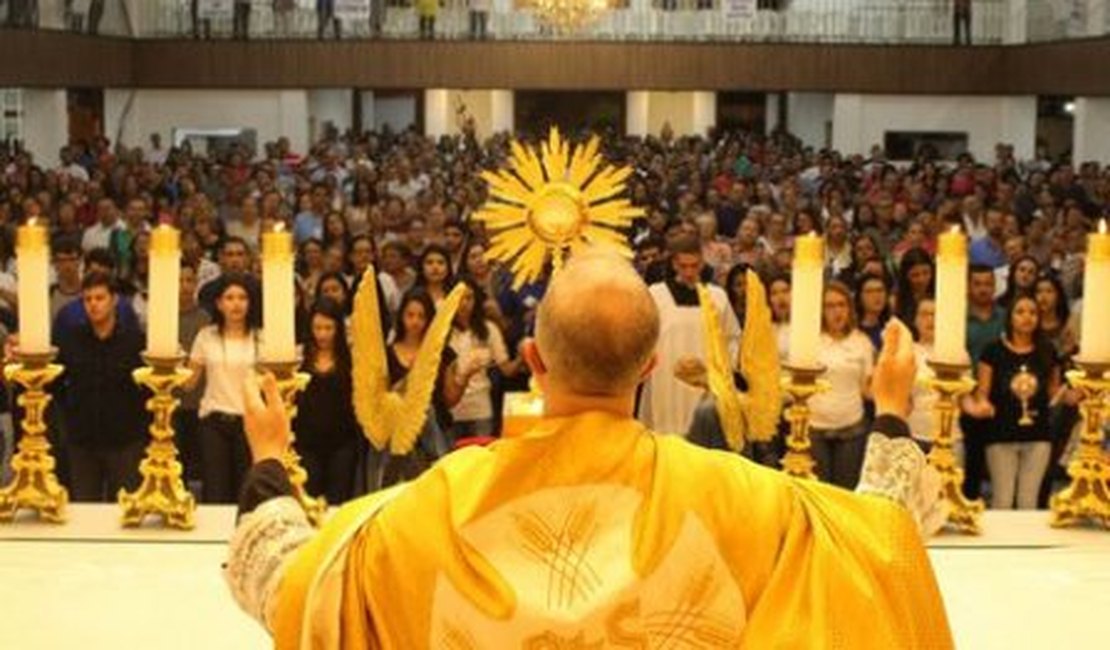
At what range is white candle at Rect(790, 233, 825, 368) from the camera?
433 cm

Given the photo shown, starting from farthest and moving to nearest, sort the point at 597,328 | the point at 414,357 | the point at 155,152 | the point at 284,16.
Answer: the point at 284,16, the point at 155,152, the point at 414,357, the point at 597,328

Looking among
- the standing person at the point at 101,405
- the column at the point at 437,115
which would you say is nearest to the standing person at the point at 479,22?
the column at the point at 437,115

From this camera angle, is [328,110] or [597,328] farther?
[328,110]

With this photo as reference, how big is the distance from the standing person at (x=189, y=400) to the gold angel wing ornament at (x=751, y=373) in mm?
→ 3180

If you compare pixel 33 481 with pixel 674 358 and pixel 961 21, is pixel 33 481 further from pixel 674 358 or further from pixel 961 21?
pixel 961 21

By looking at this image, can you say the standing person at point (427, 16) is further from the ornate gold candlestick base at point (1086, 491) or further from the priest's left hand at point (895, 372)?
the priest's left hand at point (895, 372)

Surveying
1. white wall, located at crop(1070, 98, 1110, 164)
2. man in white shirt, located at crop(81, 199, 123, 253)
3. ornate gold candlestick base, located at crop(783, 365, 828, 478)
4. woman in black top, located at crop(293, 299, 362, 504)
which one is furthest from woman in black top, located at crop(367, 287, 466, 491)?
white wall, located at crop(1070, 98, 1110, 164)

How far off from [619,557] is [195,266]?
7572 mm

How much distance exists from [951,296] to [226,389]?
337 cm

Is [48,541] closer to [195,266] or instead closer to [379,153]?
[195,266]

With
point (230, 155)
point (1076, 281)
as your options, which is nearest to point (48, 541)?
point (1076, 281)

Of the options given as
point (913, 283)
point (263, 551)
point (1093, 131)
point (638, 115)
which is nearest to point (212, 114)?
point (638, 115)

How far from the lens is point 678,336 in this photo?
7.91 meters

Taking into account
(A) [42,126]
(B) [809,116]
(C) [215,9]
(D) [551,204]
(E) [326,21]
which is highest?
(C) [215,9]
